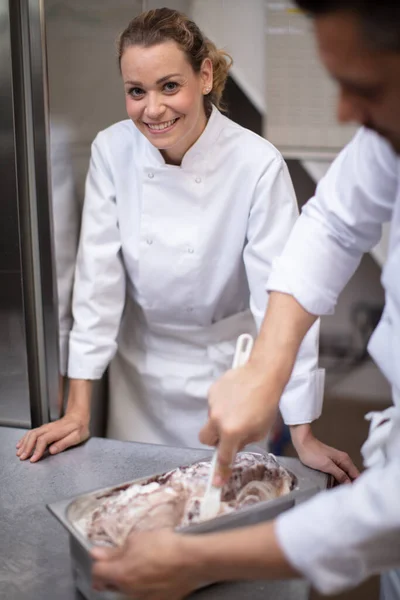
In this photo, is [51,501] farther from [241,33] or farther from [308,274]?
[241,33]

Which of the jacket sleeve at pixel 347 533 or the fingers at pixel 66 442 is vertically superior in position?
the jacket sleeve at pixel 347 533

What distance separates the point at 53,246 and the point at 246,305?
1.59 feet

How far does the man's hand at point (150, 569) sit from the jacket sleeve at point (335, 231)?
15.8 inches

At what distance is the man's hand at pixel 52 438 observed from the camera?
1370 mm

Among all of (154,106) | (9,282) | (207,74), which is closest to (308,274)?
(154,106)

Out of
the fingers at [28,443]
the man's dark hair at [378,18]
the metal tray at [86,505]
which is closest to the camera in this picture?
the man's dark hair at [378,18]

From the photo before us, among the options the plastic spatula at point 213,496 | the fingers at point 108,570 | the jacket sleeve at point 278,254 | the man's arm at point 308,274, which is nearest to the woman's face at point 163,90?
the jacket sleeve at point 278,254

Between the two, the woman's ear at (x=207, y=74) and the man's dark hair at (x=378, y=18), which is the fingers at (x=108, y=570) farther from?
the woman's ear at (x=207, y=74)

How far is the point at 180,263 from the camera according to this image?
1.55 metres

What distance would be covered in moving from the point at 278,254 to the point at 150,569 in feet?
2.75

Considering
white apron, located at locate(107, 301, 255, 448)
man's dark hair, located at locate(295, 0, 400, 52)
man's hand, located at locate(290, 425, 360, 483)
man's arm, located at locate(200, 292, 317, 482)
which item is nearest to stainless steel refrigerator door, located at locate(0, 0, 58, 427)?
white apron, located at locate(107, 301, 255, 448)

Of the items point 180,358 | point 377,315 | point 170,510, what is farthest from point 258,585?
point 377,315

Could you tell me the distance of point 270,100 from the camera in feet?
8.53

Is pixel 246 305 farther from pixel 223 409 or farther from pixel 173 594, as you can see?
pixel 173 594
